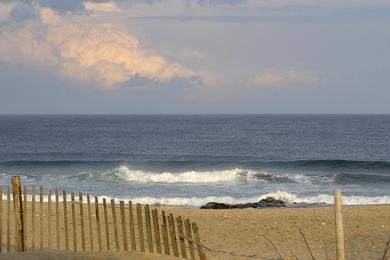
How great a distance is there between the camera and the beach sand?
1466cm

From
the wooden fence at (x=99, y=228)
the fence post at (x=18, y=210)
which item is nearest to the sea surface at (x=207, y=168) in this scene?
the wooden fence at (x=99, y=228)

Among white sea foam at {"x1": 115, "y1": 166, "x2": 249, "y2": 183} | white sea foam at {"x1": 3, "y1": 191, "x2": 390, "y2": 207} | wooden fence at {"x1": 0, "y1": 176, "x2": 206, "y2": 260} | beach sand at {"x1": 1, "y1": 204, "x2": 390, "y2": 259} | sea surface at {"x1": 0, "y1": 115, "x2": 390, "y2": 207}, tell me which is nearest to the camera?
wooden fence at {"x1": 0, "y1": 176, "x2": 206, "y2": 260}

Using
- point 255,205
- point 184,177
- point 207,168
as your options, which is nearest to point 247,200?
point 255,205

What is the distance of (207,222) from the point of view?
1923cm

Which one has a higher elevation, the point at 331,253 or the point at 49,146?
the point at 49,146

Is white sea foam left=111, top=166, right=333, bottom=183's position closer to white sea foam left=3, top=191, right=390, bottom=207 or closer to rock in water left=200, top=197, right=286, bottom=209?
white sea foam left=3, top=191, right=390, bottom=207

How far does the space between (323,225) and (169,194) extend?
1336cm

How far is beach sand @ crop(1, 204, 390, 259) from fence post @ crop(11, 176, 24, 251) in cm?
73

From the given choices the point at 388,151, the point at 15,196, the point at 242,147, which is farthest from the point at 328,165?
the point at 15,196

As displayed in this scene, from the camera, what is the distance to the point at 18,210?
1148 cm

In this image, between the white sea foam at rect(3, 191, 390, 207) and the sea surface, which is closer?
the white sea foam at rect(3, 191, 390, 207)

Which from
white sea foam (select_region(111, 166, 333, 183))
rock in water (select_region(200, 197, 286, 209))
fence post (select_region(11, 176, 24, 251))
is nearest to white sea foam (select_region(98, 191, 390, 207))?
rock in water (select_region(200, 197, 286, 209))

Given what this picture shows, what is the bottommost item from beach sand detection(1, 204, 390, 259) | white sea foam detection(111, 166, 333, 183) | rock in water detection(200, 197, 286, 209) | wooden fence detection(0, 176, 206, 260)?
beach sand detection(1, 204, 390, 259)

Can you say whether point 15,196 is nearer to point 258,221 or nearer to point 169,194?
point 258,221
